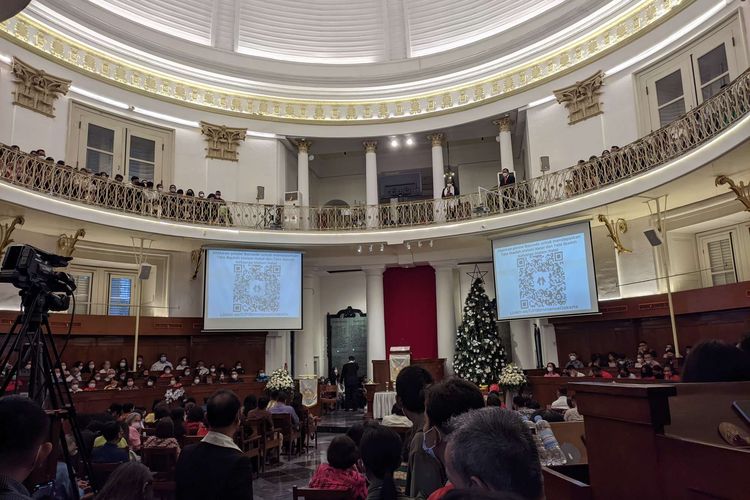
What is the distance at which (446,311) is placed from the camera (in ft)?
50.3

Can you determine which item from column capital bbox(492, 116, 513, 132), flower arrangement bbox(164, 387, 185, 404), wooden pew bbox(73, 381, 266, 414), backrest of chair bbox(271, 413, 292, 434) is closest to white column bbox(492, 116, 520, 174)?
column capital bbox(492, 116, 513, 132)

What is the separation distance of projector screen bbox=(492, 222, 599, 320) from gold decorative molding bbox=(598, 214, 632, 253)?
22.1 inches

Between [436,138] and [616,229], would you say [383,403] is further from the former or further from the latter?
[436,138]

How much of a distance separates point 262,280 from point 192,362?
292 centimetres

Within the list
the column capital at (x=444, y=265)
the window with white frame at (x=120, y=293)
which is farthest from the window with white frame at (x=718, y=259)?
the window with white frame at (x=120, y=293)

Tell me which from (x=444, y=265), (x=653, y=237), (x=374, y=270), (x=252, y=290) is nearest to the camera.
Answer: (x=653, y=237)

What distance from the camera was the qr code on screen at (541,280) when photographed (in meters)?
12.1

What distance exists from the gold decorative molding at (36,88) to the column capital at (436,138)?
9.98 m

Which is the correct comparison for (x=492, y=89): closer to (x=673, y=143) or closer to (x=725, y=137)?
(x=673, y=143)

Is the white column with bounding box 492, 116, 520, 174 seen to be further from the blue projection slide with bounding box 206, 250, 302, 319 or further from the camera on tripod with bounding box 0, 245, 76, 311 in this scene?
the camera on tripod with bounding box 0, 245, 76, 311

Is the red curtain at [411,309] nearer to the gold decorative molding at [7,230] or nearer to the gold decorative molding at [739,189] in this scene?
the gold decorative molding at [739,189]

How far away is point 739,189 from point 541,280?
14.7 feet

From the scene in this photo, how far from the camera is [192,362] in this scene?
1407 centimetres

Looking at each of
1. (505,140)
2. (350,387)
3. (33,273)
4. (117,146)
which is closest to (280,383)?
(350,387)
